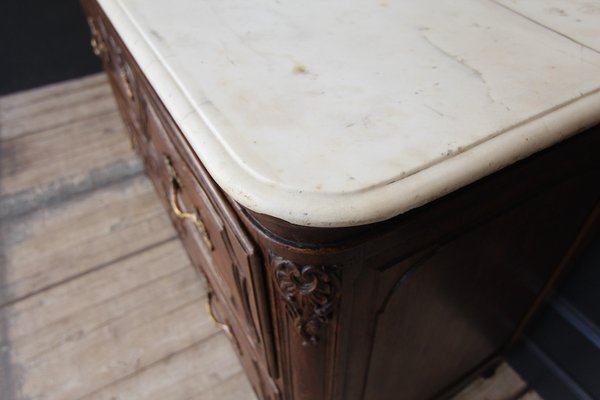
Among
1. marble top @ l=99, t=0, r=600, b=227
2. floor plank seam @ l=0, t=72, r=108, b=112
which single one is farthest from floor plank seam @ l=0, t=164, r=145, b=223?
marble top @ l=99, t=0, r=600, b=227

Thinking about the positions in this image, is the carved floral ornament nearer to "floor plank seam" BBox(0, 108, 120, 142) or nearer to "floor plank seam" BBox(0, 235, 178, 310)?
"floor plank seam" BBox(0, 235, 178, 310)

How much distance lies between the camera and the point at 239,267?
1.80ft

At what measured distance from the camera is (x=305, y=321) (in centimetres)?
48

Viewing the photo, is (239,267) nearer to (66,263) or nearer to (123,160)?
(66,263)

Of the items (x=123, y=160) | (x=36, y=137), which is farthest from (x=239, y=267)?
(x=36, y=137)

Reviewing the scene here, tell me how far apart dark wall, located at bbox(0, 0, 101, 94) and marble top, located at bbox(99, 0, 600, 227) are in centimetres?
109

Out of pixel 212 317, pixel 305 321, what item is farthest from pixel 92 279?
pixel 305 321

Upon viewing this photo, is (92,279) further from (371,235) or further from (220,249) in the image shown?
(371,235)

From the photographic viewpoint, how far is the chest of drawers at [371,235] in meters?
0.38

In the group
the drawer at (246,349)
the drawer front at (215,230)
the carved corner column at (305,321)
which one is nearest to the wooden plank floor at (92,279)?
the drawer at (246,349)

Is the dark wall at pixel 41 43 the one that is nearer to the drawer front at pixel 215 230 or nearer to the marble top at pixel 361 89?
the drawer front at pixel 215 230

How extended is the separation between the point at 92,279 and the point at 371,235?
1030 millimetres

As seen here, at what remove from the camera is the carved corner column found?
1.42ft

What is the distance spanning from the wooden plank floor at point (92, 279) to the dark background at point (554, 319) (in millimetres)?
79
